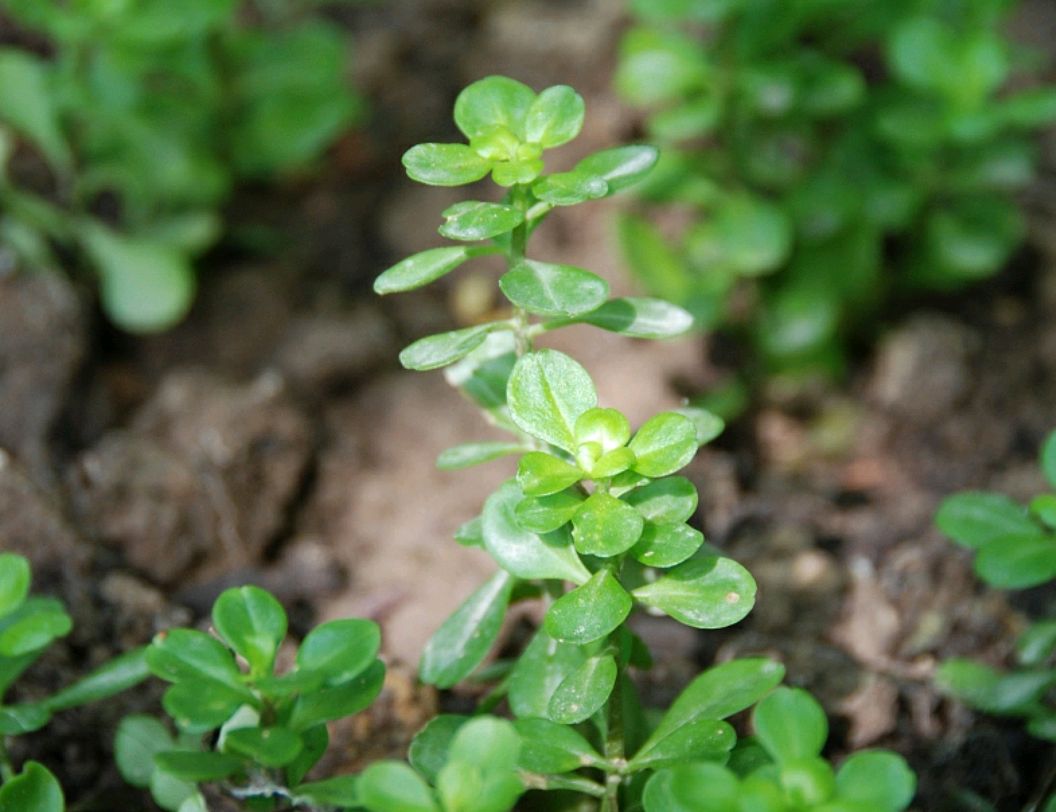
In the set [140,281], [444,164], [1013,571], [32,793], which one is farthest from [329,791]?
[140,281]

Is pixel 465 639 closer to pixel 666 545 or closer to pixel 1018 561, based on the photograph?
pixel 666 545

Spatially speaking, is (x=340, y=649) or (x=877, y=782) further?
(x=340, y=649)

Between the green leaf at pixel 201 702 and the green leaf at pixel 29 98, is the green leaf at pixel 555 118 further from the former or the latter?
the green leaf at pixel 29 98

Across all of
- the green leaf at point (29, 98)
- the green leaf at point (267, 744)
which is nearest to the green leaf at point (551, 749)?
the green leaf at point (267, 744)

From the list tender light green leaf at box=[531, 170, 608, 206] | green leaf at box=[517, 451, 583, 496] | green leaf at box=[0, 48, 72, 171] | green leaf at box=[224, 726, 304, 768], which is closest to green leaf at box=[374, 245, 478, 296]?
tender light green leaf at box=[531, 170, 608, 206]

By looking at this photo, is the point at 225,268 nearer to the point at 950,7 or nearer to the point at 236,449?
the point at 236,449

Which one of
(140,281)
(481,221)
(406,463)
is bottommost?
(406,463)
